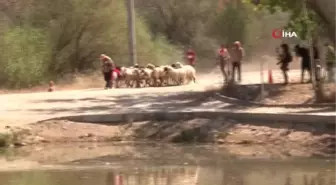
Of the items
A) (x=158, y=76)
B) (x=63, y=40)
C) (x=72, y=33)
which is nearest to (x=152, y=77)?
(x=158, y=76)

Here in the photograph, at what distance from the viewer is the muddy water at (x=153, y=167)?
14.9 metres

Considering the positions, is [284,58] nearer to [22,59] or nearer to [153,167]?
[153,167]

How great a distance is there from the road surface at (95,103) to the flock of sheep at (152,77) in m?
1.76

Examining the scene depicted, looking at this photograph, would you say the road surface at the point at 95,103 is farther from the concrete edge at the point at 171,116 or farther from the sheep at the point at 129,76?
the sheep at the point at 129,76

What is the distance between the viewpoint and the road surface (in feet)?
79.7

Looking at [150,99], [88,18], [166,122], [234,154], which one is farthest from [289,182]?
[88,18]

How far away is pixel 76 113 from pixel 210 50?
116 ft

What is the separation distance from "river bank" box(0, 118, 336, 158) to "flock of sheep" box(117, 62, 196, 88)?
456 inches

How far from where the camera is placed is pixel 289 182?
567 inches

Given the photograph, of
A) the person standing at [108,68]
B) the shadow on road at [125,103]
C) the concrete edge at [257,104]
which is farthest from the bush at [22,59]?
the concrete edge at [257,104]

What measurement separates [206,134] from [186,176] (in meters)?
5.70

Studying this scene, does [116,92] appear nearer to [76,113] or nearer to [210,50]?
[76,113]

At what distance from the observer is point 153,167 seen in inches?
662

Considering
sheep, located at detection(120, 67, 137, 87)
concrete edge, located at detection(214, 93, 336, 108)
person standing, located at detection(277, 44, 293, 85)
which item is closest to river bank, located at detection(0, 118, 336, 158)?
concrete edge, located at detection(214, 93, 336, 108)
